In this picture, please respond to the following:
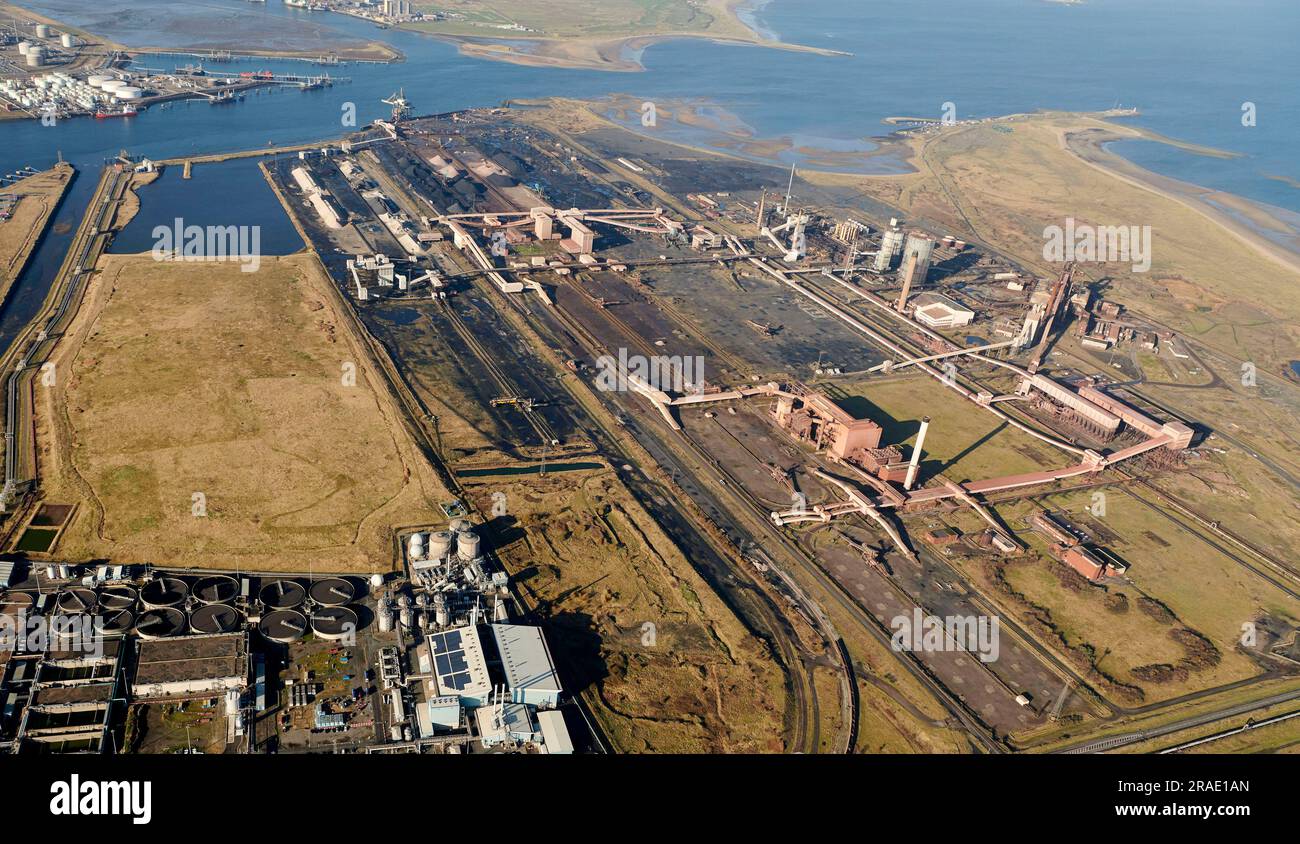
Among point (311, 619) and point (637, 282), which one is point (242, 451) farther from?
point (637, 282)

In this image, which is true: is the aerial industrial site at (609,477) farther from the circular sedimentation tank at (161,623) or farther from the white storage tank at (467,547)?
the circular sedimentation tank at (161,623)

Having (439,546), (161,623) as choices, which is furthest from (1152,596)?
(161,623)

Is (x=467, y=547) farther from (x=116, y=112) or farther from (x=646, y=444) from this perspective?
(x=116, y=112)

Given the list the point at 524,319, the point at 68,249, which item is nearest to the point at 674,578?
the point at 524,319

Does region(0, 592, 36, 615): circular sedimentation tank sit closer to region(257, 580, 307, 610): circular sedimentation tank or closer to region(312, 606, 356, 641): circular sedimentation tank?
region(257, 580, 307, 610): circular sedimentation tank

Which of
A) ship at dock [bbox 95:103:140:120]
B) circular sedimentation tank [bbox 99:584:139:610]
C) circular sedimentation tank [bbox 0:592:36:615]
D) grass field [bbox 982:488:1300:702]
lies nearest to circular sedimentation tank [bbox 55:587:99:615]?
circular sedimentation tank [bbox 99:584:139:610]

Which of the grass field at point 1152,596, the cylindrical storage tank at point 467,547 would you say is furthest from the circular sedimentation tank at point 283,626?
the grass field at point 1152,596
